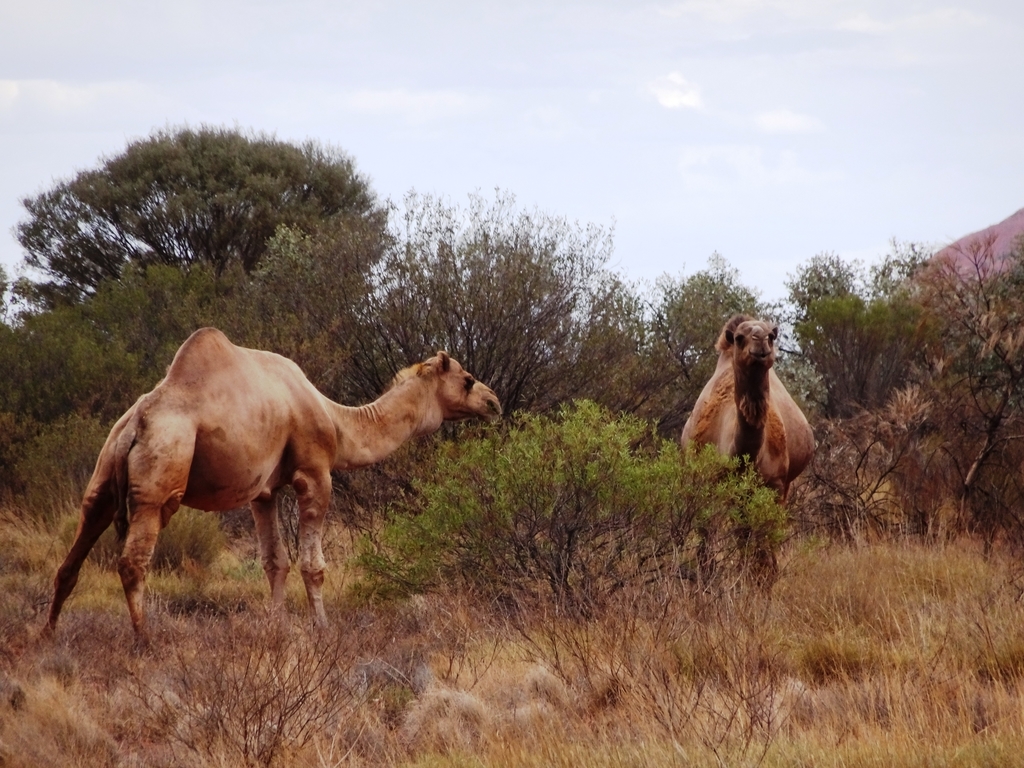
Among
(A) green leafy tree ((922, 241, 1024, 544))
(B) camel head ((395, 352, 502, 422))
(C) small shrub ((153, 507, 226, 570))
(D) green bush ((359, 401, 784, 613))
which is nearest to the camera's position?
(D) green bush ((359, 401, 784, 613))

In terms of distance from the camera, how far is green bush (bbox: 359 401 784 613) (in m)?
7.93

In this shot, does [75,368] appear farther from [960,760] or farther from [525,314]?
[960,760]

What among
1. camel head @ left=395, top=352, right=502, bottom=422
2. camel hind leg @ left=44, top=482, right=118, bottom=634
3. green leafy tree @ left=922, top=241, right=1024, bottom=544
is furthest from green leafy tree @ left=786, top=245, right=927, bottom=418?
camel hind leg @ left=44, top=482, right=118, bottom=634

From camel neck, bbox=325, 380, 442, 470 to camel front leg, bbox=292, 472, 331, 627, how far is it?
21.9 inches

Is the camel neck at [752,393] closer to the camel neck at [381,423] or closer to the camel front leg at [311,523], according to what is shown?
the camel neck at [381,423]

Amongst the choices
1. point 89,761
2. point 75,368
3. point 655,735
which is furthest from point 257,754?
point 75,368

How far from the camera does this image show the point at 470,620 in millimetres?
7586

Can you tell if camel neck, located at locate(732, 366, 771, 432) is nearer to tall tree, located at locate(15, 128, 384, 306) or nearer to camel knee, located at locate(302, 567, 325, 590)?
camel knee, located at locate(302, 567, 325, 590)

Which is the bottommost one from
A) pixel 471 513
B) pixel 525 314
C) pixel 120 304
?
pixel 471 513

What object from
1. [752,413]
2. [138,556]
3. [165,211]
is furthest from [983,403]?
[165,211]

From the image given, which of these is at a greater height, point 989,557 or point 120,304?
point 120,304

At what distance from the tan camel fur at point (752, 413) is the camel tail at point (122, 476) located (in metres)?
3.60

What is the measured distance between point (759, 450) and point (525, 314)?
518 cm

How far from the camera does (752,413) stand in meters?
8.53
